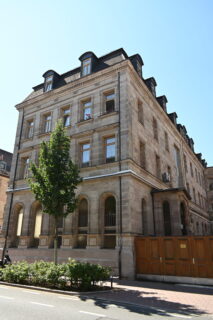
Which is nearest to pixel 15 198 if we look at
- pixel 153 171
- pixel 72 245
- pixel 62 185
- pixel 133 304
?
pixel 72 245

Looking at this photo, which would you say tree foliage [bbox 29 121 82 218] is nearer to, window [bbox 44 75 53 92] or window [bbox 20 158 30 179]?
window [bbox 20 158 30 179]

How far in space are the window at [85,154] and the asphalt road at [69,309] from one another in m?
10.4

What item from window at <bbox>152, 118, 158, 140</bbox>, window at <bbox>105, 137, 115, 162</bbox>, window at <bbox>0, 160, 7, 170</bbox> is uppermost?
window at <bbox>0, 160, 7, 170</bbox>

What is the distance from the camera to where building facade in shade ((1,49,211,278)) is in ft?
49.0

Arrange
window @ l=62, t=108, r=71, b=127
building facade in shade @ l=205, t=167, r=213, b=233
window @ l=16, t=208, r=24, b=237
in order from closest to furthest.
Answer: window @ l=16, t=208, r=24, b=237 < window @ l=62, t=108, r=71, b=127 < building facade in shade @ l=205, t=167, r=213, b=233

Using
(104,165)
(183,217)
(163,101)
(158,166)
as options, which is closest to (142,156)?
(158,166)

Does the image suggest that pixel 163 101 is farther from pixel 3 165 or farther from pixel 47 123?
pixel 3 165

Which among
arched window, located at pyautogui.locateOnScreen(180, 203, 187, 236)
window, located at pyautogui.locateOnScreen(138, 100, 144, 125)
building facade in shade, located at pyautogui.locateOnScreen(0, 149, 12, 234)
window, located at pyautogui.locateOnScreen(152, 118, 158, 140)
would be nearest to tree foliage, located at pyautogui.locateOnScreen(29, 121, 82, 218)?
window, located at pyautogui.locateOnScreen(138, 100, 144, 125)

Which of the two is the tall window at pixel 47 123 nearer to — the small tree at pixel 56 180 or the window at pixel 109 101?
the window at pixel 109 101

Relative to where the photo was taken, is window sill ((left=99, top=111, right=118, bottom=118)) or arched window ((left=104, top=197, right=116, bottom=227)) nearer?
arched window ((left=104, top=197, right=116, bottom=227))

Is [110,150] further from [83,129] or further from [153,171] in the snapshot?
[153,171]

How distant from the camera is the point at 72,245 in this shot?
15.7 metres

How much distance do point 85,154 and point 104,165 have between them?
2.59 m

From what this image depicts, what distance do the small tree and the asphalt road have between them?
4.15m
